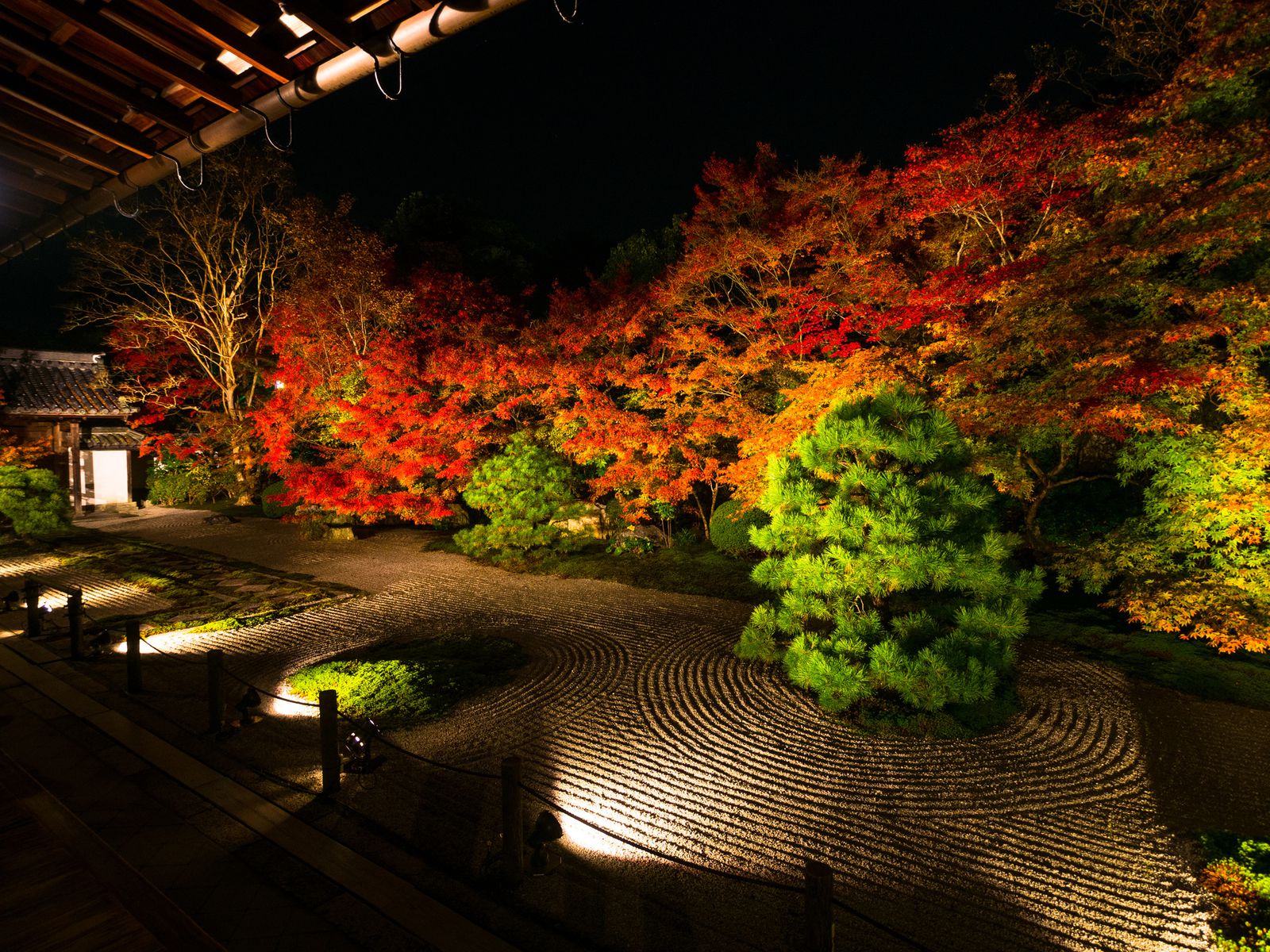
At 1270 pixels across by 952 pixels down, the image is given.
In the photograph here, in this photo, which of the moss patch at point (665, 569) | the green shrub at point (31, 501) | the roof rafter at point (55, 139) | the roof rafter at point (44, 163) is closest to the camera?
the roof rafter at point (55, 139)

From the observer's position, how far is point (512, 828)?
368 centimetres

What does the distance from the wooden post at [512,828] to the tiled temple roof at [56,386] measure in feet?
64.5

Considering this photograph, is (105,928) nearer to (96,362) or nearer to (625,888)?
(625,888)

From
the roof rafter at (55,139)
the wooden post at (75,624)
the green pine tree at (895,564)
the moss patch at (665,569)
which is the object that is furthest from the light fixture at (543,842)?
the moss patch at (665,569)

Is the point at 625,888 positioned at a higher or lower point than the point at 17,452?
lower

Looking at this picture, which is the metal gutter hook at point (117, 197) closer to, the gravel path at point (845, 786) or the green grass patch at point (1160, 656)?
the gravel path at point (845, 786)

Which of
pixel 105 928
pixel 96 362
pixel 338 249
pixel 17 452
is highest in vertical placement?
pixel 338 249

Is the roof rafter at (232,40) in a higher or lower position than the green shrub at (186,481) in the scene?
higher

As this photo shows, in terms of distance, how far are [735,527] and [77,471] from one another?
19.5 m

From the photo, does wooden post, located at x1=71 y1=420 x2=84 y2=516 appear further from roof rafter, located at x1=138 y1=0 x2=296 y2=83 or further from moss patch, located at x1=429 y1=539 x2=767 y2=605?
roof rafter, located at x1=138 y1=0 x2=296 y2=83

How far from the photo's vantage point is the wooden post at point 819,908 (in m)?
2.89

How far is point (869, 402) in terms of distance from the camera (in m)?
6.22

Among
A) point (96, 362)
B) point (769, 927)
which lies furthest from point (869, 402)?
point (96, 362)

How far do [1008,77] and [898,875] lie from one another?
953 cm
